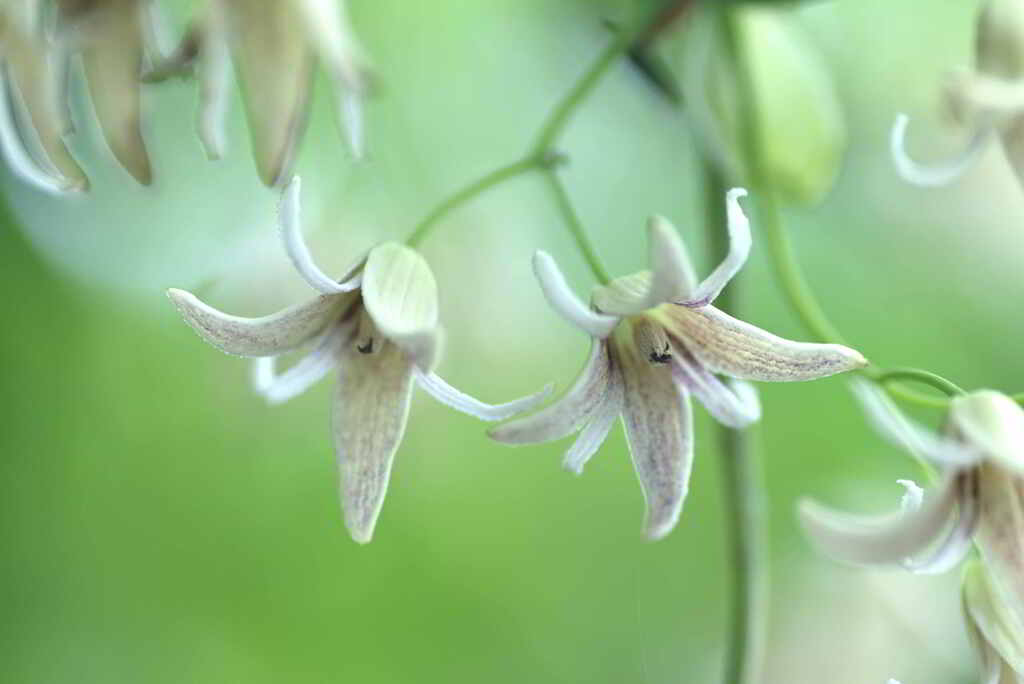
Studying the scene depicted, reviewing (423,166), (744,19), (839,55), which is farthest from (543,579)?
(744,19)

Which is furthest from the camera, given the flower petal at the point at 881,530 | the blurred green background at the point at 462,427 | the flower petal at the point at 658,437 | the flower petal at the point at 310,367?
the blurred green background at the point at 462,427

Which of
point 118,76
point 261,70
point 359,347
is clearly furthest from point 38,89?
point 359,347

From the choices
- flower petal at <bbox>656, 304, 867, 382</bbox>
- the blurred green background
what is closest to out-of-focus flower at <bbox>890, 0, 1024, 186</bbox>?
flower petal at <bbox>656, 304, 867, 382</bbox>

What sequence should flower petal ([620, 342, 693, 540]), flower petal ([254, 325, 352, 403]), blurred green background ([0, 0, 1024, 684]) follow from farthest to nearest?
blurred green background ([0, 0, 1024, 684]) < flower petal ([254, 325, 352, 403]) < flower petal ([620, 342, 693, 540])

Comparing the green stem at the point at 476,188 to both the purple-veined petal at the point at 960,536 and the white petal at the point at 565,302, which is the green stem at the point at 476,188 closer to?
the white petal at the point at 565,302

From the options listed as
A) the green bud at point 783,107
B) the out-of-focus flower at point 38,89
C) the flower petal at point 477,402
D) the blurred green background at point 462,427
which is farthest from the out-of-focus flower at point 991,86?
→ the blurred green background at point 462,427

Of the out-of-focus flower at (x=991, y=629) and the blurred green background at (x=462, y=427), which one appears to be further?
the blurred green background at (x=462, y=427)

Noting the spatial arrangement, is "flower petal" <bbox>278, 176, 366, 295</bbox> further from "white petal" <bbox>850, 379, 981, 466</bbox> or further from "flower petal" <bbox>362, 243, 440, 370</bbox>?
"white petal" <bbox>850, 379, 981, 466</bbox>
